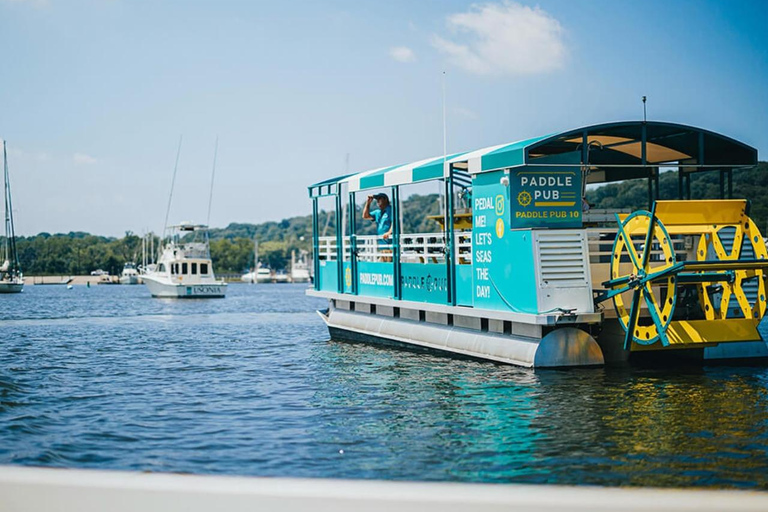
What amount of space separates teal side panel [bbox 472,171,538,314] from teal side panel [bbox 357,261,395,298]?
3590mm

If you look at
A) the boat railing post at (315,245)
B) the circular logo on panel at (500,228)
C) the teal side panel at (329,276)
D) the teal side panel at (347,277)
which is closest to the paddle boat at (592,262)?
the circular logo on panel at (500,228)

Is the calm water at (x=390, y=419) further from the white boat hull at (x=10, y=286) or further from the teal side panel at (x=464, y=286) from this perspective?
the white boat hull at (x=10, y=286)

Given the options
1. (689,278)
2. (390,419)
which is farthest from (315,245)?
(390,419)

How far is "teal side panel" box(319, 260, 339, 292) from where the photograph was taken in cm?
2031

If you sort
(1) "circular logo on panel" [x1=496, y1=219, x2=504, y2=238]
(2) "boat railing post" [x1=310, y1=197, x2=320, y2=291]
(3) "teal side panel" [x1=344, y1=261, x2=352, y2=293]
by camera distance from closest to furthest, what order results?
(1) "circular logo on panel" [x1=496, y1=219, x2=504, y2=238]
(3) "teal side panel" [x1=344, y1=261, x2=352, y2=293]
(2) "boat railing post" [x1=310, y1=197, x2=320, y2=291]

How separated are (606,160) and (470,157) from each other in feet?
9.56

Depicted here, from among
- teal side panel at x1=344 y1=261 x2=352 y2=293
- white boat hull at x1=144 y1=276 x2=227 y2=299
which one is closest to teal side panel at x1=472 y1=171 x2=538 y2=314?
teal side panel at x1=344 y1=261 x2=352 y2=293

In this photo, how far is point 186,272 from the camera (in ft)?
178

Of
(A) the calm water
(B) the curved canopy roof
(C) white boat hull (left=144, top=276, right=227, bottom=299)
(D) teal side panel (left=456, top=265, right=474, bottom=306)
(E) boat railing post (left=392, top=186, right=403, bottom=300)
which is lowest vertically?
(A) the calm water

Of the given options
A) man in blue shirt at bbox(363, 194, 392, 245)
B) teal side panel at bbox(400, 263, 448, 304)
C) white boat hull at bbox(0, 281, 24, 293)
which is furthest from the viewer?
white boat hull at bbox(0, 281, 24, 293)

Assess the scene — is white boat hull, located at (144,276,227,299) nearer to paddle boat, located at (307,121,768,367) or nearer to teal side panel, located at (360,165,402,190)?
teal side panel, located at (360,165,402,190)

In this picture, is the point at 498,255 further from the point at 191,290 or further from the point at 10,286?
the point at 10,286

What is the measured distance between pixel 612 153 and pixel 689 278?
390 cm

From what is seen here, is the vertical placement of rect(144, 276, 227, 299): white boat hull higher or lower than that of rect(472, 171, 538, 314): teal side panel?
lower
